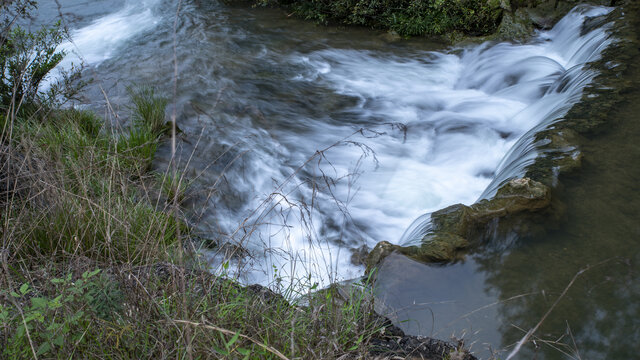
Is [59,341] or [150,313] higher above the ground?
[59,341]

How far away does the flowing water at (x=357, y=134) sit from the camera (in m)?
3.18

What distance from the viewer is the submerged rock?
3.43 metres

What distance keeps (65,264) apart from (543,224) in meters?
2.99

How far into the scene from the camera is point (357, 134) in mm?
6004

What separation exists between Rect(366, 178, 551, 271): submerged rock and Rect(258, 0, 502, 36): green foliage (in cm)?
481

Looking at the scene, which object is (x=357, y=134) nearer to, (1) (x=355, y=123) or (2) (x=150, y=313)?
(1) (x=355, y=123)

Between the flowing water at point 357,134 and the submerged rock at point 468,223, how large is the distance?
12 centimetres

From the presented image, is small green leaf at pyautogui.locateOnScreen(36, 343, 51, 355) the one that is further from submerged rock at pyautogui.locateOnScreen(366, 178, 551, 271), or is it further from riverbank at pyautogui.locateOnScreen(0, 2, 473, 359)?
submerged rock at pyautogui.locateOnScreen(366, 178, 551, 271)

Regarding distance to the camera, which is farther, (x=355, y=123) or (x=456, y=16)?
(x=456, y=16)

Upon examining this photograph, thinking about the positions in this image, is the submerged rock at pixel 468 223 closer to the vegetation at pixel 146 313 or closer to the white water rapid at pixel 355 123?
the white water rapid at pixel 355 123

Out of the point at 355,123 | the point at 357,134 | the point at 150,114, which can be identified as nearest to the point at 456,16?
the point at 355,123

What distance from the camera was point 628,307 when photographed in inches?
114

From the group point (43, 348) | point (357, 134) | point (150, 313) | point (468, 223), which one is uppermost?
point (43, 348)

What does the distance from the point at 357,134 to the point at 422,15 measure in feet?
10.1
